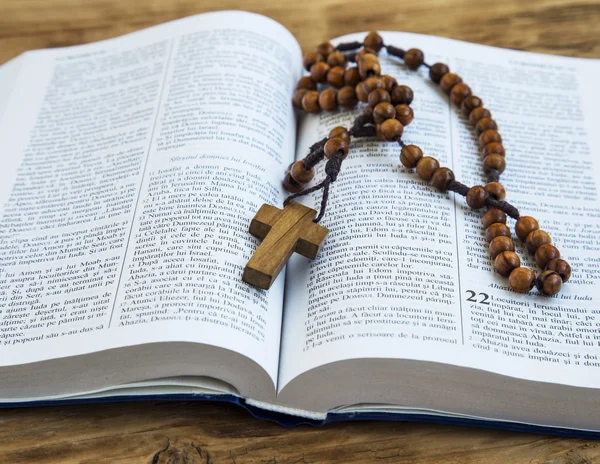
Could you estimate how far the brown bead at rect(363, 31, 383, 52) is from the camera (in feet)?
4.06

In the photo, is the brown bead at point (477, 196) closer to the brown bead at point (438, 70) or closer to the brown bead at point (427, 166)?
the brown bead at point (427, 166)

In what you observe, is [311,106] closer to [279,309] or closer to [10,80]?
[279,309]

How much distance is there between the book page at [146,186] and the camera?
2.82ft

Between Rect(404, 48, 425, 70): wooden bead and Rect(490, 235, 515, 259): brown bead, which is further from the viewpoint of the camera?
Rect(404, 48, 425, 70): wooden bead

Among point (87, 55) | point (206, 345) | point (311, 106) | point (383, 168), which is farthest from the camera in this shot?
point (87, 55)

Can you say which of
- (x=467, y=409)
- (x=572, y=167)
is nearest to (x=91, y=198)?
(x=467, y=409)

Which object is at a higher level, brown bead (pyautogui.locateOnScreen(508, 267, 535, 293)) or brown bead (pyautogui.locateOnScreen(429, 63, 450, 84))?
brown bead (pyautogui.locateOnScreen(429, 63, 450, 84))

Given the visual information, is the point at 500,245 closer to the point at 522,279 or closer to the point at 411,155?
the point at 522,279

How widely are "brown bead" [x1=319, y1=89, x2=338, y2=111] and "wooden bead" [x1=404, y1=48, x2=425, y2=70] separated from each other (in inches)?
6.2

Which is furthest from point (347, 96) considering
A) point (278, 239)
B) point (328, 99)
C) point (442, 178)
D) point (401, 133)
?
point (278, 239)

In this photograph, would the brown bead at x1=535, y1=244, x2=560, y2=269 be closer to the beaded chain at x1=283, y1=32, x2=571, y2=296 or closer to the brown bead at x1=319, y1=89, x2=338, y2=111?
the beaded chain at x1=283, y1=32, x2=571, y2=296

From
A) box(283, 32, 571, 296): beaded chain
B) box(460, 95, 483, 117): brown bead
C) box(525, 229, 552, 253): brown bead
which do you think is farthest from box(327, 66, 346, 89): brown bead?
box(525, 229, 552, 253): brown bead

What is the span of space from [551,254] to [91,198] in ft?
2.14

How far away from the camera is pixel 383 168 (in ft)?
3.46
